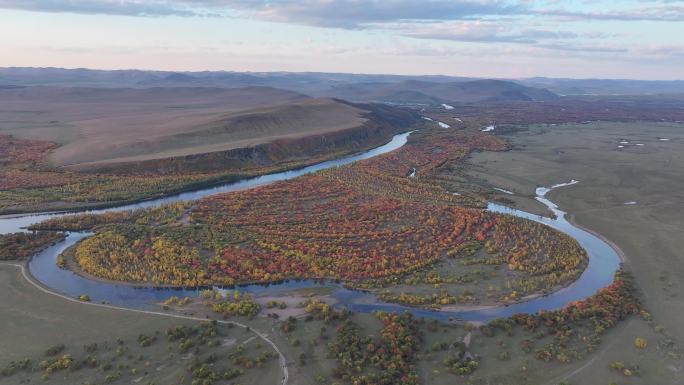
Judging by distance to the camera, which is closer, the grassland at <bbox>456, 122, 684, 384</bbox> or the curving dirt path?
the curving dirt path

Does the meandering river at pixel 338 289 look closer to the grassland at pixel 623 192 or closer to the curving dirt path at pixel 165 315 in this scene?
the curving dirt path at pixel 165 315

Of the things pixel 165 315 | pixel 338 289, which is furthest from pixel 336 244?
pixel 165 315

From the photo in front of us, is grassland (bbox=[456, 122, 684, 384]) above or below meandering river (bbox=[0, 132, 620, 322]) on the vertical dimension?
above

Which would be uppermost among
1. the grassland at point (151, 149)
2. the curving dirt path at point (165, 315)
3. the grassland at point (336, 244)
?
the grassland at point (151, 149)

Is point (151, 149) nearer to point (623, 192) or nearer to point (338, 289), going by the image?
point (338, 289)

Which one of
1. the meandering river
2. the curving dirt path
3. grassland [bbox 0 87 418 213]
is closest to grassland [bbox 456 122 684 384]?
the meandering river

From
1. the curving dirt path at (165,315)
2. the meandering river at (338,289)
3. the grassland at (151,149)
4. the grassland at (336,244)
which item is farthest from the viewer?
the grassland at (151,149)

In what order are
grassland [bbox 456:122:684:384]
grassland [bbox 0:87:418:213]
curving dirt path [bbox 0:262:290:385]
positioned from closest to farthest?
curving dirt path [bbox 0:262:290:385], grassland [bbox 456:122:684:384], grassland [bbox 0:87:418:213]

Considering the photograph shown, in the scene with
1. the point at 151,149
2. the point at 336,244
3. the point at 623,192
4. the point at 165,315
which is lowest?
the point at 165,315

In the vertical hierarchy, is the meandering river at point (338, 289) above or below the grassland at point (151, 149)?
below

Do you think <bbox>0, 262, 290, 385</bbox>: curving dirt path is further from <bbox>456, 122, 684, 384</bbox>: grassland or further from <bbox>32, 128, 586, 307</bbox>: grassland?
<bbox>456, 122, 684, 384</bbox>: grassland

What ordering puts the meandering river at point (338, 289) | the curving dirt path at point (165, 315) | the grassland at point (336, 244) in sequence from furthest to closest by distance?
the grassland at point (336, 244), the meandering river at point (338, 289), the curving dirt path at point (165, 315)

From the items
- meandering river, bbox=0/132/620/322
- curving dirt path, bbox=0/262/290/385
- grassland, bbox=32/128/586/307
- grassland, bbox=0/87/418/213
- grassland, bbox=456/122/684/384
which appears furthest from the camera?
grassland, bbox=0/87/418/213

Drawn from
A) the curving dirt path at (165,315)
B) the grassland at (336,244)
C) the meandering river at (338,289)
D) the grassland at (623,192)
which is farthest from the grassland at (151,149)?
the grassland at (623,192)
